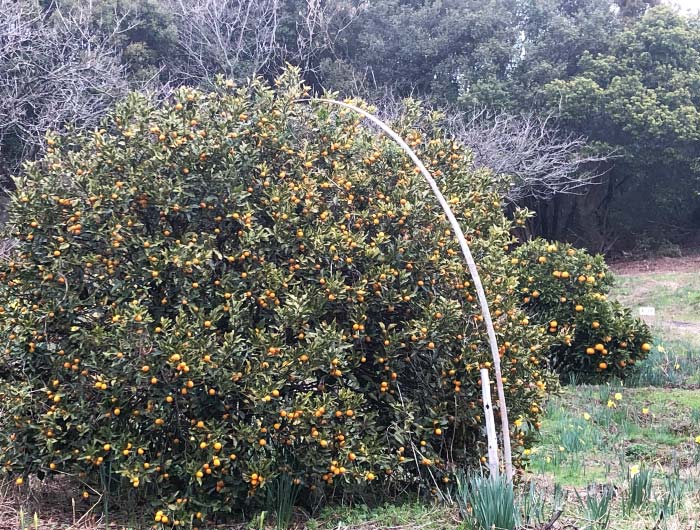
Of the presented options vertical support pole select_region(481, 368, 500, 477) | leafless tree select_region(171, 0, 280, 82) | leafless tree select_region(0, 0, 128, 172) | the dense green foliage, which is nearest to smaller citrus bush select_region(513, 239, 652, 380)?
vertical support pole select_region(481, 368, 500, 477)

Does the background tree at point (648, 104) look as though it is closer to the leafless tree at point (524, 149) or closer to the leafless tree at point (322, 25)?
the leafless tree at point (524, 149)

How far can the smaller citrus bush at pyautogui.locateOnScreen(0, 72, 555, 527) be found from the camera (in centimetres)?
347

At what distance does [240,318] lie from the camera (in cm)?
363

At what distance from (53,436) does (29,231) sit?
1.09 meters

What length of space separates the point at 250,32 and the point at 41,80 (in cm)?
576

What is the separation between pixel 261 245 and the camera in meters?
3.80

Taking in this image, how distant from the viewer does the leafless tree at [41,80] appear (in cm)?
1086

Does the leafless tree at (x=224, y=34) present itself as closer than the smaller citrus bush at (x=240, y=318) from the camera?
No

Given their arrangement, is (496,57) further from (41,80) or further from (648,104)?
(41,80)

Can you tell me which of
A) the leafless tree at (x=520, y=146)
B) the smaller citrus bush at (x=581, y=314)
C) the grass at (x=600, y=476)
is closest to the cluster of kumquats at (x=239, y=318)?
the grass at (x=600, y=476)

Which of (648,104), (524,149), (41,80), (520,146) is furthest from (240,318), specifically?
(648,104)

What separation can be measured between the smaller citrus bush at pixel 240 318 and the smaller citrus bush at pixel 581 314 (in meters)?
3.26

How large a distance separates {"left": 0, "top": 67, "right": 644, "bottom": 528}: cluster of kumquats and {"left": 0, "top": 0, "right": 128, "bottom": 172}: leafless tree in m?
7.16

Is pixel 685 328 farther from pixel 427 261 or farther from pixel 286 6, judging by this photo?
pixel 286 6
